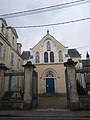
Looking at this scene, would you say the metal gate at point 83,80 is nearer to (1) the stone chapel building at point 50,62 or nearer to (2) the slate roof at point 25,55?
(1) the stone chapel building at point 50,62

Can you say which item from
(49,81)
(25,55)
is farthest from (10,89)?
(25,55)

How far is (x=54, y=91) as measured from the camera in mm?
22016

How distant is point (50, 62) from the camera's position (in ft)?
76.6

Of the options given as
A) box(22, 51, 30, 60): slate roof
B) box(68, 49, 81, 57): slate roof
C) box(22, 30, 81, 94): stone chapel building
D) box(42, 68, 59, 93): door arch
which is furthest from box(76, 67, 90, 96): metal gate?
box(22, 51, 30, 60): slate roof

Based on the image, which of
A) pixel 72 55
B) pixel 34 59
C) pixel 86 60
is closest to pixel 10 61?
pixel 34 59

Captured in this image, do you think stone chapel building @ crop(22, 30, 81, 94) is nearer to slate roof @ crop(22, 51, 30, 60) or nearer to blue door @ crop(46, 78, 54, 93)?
blue door @ crop(46, 78, 54, 93)

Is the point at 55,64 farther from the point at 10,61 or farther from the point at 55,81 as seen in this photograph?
the point at 10,61

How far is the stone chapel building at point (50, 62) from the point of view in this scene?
22328 millimetres

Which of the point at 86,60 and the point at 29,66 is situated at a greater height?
the point at 86,60

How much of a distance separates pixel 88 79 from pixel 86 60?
17.1 metres

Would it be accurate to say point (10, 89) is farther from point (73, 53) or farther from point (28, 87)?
point (73, 53)

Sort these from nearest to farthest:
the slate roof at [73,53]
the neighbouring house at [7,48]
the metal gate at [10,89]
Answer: the metal gate at [10,89] < the neighbouring house at [7,48] < the slate roof at [73,53]

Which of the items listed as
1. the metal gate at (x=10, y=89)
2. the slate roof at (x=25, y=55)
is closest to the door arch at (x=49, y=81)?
the slate roof at (x=25, y=55)

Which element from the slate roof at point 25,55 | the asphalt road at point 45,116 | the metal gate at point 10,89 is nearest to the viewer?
the asphalt road at point 45,116
